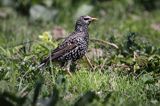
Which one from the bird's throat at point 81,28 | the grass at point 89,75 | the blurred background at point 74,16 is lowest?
the grass at point 89,75

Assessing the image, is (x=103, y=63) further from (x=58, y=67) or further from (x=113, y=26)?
(x=113, y=26)

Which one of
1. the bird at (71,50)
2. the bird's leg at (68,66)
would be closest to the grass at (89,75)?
the bird's leg at (68,66)

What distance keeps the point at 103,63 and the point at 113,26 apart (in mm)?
3949

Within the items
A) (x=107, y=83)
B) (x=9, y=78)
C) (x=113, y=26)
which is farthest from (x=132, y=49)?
(x=113, y=26)

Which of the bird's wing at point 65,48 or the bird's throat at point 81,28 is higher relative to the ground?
the bird's throat at point 81,28

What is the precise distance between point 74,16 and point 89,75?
6.21m

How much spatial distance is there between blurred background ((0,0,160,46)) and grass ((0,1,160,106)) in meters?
0.23

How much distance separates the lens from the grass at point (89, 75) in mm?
6160

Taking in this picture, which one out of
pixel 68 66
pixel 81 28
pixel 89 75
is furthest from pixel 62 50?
pixel 89 75

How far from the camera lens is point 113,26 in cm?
1215

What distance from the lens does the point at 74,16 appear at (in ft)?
43.9

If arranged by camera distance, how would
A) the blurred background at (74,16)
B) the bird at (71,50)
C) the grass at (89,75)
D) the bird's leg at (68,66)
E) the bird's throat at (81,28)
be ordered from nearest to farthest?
the grass at (89,75) → the bird's leg at (68,66) → the bird at (71,50) → the bird's throat at (81,28) → the blurred background at (74,16)

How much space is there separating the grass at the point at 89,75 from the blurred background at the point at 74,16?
23cm

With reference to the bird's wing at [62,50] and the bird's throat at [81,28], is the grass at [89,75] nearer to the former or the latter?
the bird's wing at [62,50]
